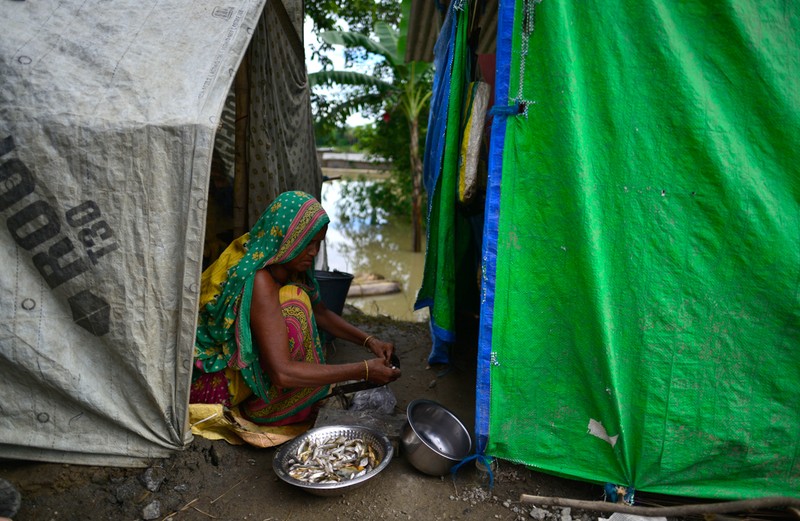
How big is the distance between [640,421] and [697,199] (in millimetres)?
888

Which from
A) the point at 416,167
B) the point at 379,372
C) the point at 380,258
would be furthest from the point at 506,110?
the point at 380,258

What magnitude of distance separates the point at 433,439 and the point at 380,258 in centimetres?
688

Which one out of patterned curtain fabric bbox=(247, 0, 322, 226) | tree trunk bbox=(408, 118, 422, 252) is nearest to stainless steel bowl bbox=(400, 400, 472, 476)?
patterned curtain fabric bbox=(247, 0, 322, 226)

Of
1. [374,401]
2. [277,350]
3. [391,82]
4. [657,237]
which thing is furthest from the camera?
[391,82]

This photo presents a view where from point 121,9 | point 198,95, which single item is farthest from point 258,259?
point 121,9

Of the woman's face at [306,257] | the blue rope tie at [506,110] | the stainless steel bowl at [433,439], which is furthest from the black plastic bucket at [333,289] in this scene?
the blue rope tie at [506,110]

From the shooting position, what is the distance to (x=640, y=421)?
212 centimetres

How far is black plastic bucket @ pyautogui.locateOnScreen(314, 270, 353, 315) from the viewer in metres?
3.77

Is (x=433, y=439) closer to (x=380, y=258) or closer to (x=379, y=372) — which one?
(x=379, y=372)

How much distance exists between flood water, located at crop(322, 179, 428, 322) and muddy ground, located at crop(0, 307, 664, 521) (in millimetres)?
3337

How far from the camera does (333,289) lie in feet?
12.6

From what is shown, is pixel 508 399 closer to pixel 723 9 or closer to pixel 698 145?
pixel 698 145

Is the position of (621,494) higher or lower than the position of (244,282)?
lower

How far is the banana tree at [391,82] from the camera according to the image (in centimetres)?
727
